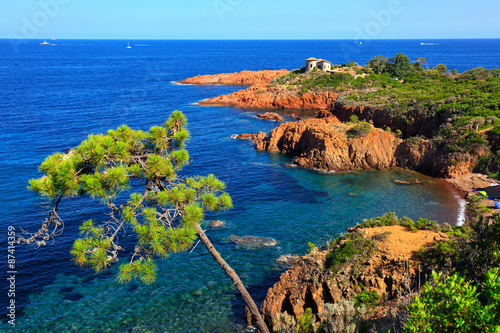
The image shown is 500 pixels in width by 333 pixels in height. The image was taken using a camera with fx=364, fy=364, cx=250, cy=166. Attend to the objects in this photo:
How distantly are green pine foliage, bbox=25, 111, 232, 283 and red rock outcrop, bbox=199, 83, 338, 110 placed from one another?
71735 mm

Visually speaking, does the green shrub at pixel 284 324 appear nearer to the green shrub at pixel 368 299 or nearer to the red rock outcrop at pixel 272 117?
the green shrub at pixel 368 299

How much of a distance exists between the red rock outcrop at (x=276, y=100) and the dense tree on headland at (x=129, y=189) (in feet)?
235

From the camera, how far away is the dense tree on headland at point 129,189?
11.9 m

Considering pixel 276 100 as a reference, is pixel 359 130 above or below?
above

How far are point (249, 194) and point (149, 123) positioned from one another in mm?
33800

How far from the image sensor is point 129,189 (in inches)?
494

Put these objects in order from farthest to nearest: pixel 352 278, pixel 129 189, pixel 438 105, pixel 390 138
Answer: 1. pixel 438 105
2. pixel 390 138
3. pixel 352 278
4. pixel 129 189

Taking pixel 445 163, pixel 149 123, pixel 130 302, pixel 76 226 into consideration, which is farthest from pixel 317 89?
pixel 130 302

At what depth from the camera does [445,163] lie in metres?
41.0

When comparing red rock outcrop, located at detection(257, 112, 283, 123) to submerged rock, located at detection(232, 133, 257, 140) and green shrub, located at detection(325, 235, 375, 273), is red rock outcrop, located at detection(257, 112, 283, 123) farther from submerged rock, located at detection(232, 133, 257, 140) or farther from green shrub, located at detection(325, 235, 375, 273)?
green shrub, located at detection(325, 235, 375, 273)

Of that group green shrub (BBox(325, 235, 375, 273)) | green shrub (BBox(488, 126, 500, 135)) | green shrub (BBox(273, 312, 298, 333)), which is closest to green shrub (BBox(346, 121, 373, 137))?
green shrub (BBox(488, 126, 500, 135))

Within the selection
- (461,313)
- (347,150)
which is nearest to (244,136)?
(347,150)

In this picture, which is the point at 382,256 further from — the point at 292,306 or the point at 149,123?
the point at 149,123

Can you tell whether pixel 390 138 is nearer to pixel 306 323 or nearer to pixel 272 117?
pixel 272 117
